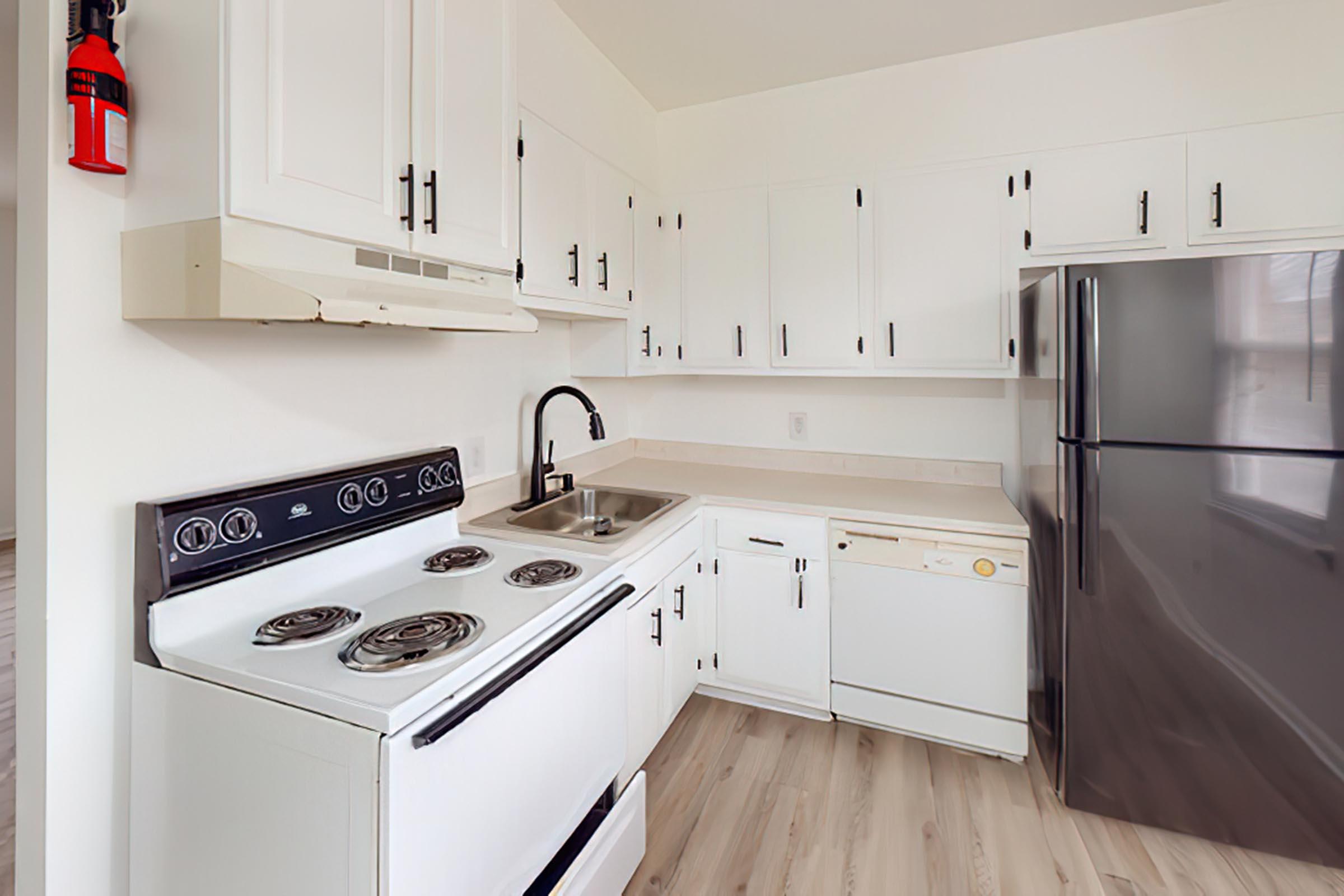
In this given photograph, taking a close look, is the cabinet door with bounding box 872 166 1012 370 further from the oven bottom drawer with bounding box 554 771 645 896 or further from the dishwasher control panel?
the oven bottom drawer with bounding box 554 771 645 896

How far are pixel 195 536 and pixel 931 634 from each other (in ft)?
6.93

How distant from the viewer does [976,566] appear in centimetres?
205

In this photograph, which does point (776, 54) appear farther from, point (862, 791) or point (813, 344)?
point (862, 791)

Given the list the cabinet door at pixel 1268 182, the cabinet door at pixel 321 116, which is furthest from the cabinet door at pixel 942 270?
the cabinet door at pixel 321 116

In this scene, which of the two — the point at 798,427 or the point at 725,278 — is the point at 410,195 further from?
the point at 798,427

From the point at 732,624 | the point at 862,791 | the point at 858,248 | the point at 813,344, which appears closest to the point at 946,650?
the point at 862,791

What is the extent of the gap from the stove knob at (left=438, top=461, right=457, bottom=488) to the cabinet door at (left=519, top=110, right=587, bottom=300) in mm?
572

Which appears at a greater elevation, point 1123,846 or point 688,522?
point 688,522

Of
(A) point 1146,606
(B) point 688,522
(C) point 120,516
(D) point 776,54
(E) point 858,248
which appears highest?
(D) point 776,54

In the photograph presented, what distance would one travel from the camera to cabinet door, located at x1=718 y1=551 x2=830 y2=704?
2.28 metres

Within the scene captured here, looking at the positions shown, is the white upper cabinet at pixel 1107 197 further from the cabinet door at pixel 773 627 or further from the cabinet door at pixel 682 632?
the cabinet door at pixel 682 632

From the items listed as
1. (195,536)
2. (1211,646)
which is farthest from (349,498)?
(1211,646)

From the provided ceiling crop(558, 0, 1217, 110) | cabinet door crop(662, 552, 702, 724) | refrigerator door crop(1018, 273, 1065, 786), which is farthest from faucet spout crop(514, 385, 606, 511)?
refrigerator door crop(1018, 273, 1065, 786)

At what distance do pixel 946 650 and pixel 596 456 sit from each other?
1.65m
